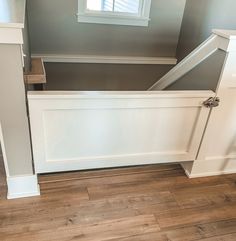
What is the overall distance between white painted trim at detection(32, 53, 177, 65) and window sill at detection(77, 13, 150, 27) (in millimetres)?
460

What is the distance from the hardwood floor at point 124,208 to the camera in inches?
62.3

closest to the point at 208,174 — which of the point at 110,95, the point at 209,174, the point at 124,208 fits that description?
the point at 209,174

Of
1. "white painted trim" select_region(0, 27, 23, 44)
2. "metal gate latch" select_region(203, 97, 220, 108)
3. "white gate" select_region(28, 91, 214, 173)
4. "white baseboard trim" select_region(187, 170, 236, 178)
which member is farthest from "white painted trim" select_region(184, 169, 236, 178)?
"white painted trim" select_region(0, 27, 23, 44)

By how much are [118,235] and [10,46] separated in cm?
129

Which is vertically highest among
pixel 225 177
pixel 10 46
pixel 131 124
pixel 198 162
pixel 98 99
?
pixel 10 46

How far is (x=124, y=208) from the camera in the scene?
1770 mm

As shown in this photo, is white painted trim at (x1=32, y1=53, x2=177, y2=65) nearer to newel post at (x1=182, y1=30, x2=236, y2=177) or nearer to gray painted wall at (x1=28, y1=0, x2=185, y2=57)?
gray painted wall at (x1=28, y1=0, x2=185, y2=57)

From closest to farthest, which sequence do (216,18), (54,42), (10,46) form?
1. (10,46)
2. (216,18)
3. (54,42)

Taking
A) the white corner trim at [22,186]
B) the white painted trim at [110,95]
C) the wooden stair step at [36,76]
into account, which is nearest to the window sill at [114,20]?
the wooden stair step at [36,76]

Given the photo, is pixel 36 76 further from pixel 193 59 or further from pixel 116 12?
pixel 116 12

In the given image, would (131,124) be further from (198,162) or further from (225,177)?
(225,177)

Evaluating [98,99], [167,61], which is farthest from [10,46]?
[167,61]

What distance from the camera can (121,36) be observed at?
3508 millimetres

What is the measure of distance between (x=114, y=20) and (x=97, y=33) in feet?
0.94
